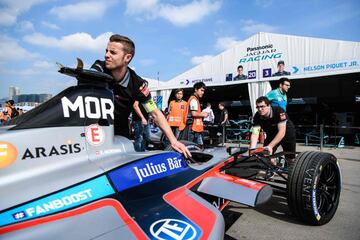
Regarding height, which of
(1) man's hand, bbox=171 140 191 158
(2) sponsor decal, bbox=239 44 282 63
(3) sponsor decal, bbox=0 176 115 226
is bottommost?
(3) sponsor decal, bbox=0 176 115 226

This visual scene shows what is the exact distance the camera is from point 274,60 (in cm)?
1141

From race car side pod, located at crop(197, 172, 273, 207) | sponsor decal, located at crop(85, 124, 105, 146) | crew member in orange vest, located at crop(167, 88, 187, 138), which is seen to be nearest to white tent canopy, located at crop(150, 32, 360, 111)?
crew member in orange vest, located at crop(167, 88, 187, 138)

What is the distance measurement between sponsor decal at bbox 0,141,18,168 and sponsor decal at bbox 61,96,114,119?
0.32 m

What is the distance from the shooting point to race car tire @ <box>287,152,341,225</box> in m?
2.61

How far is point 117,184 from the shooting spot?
65.7 inches

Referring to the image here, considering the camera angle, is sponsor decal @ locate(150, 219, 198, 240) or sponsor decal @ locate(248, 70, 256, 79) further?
sponsor decal @ locate(248, 70, 256, 79)

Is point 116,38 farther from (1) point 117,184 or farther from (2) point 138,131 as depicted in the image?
(2) point 138,131

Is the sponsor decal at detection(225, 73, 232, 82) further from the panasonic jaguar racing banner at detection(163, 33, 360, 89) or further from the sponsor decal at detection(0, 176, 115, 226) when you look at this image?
the sponsor decal at detection(0, 176, 115, 226)

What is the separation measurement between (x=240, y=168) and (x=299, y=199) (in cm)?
60

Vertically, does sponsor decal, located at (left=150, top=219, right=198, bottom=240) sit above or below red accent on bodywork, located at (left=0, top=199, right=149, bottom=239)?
below

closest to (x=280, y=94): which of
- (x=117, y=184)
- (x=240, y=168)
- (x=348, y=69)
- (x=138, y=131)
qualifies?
(x=240, y=168)

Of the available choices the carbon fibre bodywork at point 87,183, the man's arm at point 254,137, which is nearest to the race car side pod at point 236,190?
the carbon fibre bodywork at point 87,183

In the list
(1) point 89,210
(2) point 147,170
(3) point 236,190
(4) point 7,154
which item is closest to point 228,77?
(3) point 236,190

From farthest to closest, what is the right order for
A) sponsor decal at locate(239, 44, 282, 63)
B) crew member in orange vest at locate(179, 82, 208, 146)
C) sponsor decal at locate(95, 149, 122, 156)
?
sponsor decal at locate(239, 44, 282, 63) → crew member in orange vest at locate(179, 82, 208, 146) → sponsor decal at locate(95, 149, 122, 156)
